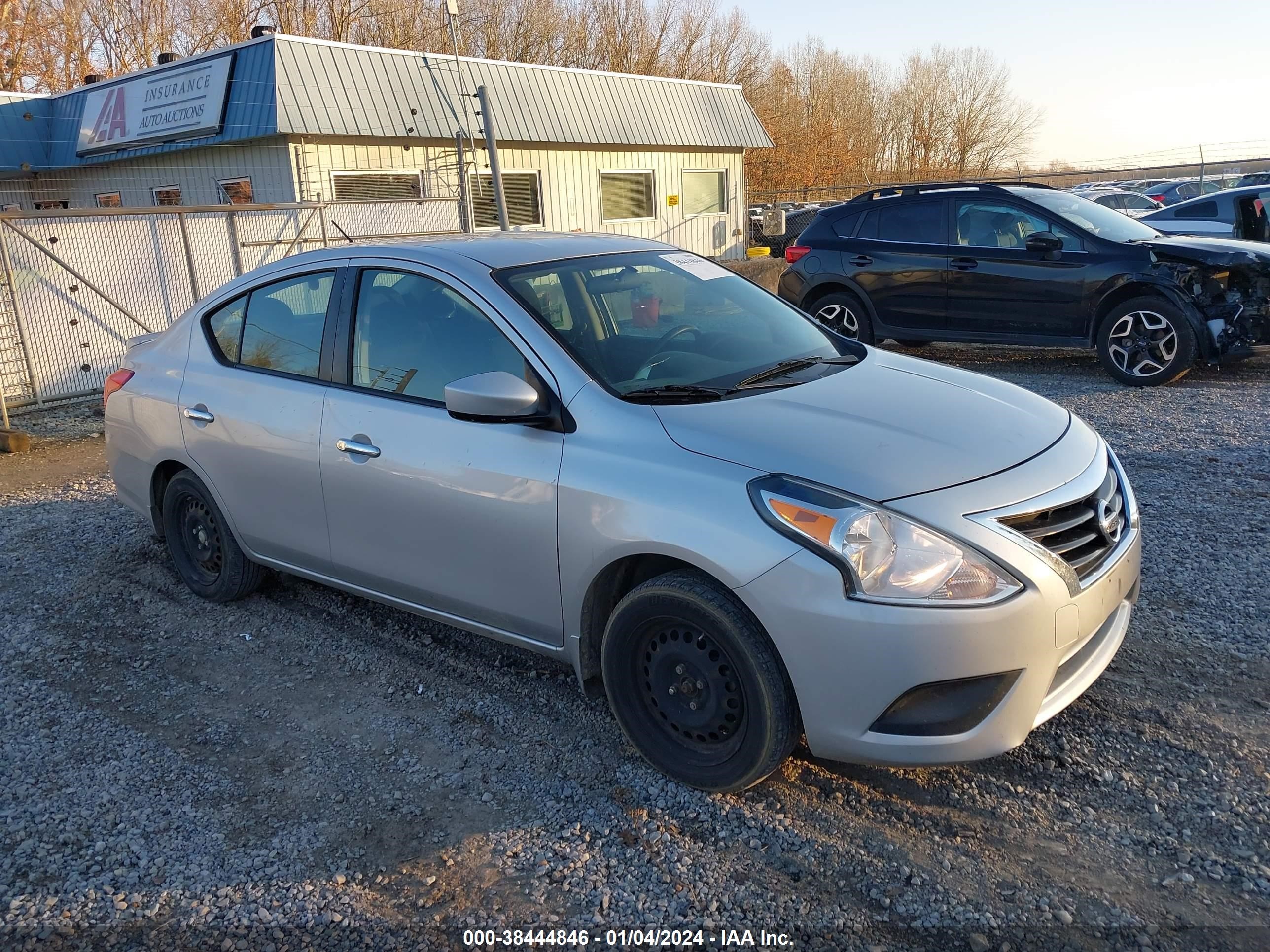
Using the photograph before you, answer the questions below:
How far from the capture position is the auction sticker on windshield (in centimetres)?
446

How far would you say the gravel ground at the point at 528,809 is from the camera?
273cm

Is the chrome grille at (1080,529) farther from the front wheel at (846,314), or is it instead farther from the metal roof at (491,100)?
the metal roof at (491,100)

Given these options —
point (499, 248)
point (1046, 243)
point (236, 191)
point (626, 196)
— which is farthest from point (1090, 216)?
point (236, 191)

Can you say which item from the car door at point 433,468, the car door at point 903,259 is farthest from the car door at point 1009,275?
the car door at point 433,468

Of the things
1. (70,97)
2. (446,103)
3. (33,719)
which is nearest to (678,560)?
(33,719)

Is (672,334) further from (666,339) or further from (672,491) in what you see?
(672,491)

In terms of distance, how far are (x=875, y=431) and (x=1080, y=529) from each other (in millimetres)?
680

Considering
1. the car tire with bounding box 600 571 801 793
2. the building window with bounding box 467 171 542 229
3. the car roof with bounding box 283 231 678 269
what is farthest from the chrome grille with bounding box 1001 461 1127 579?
the building window with bounding box 467 171 542 229

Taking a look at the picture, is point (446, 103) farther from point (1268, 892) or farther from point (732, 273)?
point (1268, 892)

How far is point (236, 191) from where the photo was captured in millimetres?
14805

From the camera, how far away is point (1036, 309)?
930cm

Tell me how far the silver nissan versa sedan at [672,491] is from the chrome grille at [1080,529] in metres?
0.01

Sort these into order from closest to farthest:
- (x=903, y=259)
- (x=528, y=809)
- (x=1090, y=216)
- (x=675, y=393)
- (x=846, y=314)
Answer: (x=528, y=809) < (x=675, y=393) < (x=1090, y=216) < (x=903, y=259) < (x=846, y=314)

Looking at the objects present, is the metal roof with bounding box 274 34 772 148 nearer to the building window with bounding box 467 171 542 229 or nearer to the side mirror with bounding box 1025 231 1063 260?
the building window with bounding box 467 171 542 229
